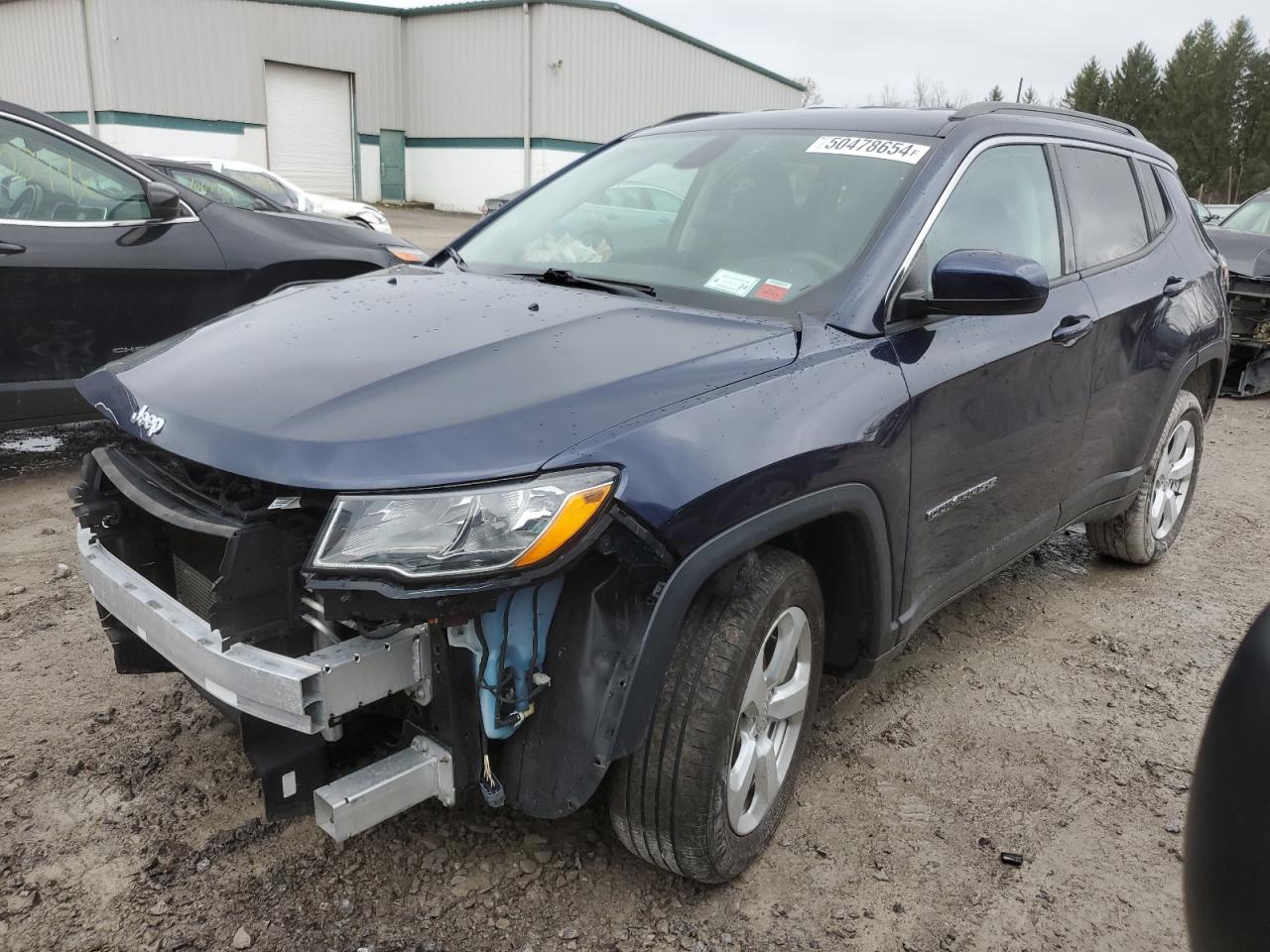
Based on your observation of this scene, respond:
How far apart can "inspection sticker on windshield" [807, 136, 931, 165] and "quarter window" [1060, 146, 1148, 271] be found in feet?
2.84

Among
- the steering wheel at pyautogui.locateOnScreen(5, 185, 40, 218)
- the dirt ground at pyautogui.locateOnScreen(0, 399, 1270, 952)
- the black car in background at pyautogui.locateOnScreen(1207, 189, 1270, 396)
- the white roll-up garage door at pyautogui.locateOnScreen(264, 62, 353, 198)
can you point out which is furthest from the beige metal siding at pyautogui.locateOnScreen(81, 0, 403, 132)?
the dirt ground at pyautogui.locateOnScreen(0, 399, 1270, 952)

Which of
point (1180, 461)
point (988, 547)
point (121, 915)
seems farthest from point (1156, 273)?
point (121, 915)

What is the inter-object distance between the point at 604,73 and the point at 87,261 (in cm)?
2392

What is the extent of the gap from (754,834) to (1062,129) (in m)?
2.59

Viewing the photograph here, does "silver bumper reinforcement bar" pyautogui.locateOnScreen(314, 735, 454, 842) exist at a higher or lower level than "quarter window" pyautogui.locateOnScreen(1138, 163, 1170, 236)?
lower

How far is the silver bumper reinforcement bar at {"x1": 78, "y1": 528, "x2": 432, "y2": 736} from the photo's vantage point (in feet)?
5.80

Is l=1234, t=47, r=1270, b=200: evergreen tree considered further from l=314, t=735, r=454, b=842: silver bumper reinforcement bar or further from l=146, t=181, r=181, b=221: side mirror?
l=314, t=735, r=454, b=842: silver bumper reinforcement bar

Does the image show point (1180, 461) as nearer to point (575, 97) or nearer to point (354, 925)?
point (354, 925)

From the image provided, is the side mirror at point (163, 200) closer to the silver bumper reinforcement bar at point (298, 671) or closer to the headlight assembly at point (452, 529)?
the silver bumper reinforcement bar at point (298, 671)

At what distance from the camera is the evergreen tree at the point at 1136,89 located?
5766 cm

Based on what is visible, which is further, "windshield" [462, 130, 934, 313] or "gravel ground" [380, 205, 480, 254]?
"gravel ground" [380, 205, 480, 254]

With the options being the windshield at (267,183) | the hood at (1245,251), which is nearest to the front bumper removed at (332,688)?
the hood at (1245,251)

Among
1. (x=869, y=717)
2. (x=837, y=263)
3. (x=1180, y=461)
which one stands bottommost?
(x=869, y=717)

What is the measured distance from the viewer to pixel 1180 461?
4477 mm
